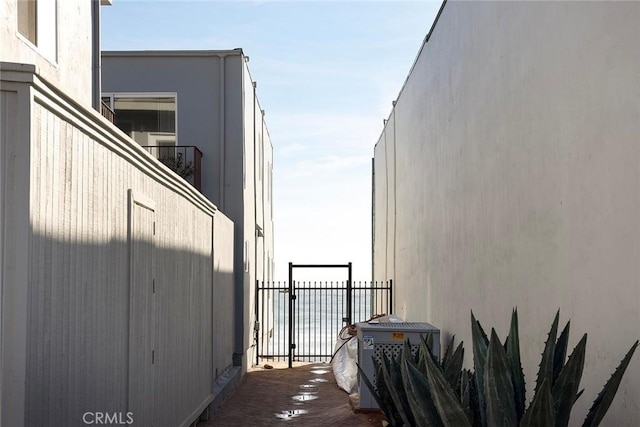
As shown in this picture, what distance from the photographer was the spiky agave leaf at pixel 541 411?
3293 mm

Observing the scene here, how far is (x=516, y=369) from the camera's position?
4047mm

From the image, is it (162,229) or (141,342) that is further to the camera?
(162,229)

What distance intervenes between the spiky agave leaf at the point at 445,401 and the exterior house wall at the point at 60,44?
4379mm

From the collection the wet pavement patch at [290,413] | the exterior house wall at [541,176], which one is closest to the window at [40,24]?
the exterior house wall at [541,176]

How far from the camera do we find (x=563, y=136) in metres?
4.76

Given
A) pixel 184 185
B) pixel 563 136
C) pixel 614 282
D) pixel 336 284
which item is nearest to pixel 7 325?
pixel 614 282

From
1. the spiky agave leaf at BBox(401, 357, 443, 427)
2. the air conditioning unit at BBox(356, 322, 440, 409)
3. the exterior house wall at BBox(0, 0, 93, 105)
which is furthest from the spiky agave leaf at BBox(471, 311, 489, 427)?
the air conditioning unit at BBox(356, 322, 440, 409)

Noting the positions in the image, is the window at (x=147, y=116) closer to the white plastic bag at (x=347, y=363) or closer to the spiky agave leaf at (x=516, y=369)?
the white plastic bag at (x=347, y=363)

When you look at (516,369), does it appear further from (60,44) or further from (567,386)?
(60,44)

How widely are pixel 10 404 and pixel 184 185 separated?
4.54 m

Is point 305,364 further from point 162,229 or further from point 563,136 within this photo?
point 563,136

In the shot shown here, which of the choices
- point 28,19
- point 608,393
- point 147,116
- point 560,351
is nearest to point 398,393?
point 560,351

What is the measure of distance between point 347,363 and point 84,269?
8.61 metres

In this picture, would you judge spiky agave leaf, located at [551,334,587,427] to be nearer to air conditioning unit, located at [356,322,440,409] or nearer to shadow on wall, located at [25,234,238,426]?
shadow on wall, located at [25,234,238,426]
